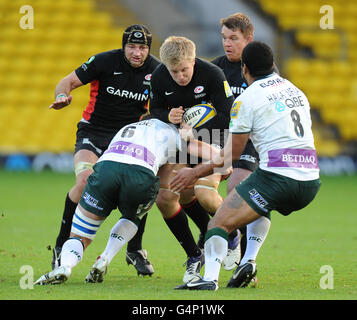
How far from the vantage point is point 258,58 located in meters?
5.88

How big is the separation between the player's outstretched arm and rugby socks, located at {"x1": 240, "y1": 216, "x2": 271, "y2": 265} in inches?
82.6

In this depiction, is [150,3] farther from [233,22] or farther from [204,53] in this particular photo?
[233,22]

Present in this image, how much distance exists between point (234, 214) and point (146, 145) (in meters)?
0.98

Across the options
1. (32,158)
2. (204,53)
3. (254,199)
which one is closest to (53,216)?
(254,199)

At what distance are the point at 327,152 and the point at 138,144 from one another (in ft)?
42.9

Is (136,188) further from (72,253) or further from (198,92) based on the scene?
(198,92)

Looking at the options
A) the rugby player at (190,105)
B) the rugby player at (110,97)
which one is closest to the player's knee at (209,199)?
the rugby player at (190,105)

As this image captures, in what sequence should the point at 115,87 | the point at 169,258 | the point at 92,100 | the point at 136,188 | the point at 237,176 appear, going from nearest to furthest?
the point at 136,188, the point at 237,176, the point at 115,87, the point at 92,100, the point at 169,258

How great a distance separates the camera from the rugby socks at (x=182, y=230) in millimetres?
6871

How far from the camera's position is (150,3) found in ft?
71.3

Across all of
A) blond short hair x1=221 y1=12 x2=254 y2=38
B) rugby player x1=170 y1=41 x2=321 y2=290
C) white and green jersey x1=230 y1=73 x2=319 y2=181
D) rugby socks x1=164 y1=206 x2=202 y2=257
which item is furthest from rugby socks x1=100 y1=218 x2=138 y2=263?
blond short hair x1=221 y1=12 x2=254 y2=38

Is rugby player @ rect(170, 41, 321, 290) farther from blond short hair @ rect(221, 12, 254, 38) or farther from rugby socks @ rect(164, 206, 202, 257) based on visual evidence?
blond short hair @ rect(221, 12, 254, 38)

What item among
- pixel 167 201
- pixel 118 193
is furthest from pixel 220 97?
pixel 118 193
